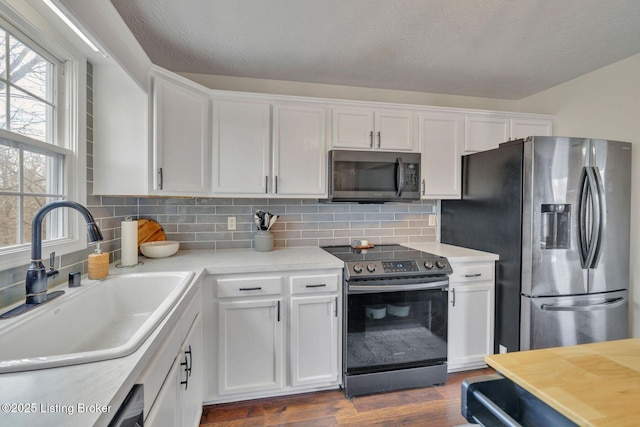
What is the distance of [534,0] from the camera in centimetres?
155

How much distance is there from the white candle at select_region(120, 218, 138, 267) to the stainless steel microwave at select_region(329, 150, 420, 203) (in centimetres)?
141

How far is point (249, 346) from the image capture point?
188cm

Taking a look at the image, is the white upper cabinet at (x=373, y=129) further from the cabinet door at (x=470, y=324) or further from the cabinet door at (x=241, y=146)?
the cabinet door at (x=470, y=324)

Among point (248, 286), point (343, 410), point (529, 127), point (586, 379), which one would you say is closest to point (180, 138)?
point (248, 286)

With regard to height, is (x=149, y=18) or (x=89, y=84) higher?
(x=149, y=18)

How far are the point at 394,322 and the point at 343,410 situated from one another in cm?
66

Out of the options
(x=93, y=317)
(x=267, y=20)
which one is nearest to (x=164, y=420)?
(x=93, y=317)

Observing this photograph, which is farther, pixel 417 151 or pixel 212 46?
pixel 417 151

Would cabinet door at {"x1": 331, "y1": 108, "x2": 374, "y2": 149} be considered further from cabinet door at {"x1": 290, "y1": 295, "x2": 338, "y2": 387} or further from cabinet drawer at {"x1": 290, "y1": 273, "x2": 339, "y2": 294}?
cabinet door at {"x1": 290, "y1": 295, "x2": 338, "y2": 387}

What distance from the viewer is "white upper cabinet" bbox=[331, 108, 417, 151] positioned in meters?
2.36

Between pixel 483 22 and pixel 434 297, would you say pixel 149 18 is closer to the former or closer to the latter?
pixel 483 22

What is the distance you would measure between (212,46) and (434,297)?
242 centimetres

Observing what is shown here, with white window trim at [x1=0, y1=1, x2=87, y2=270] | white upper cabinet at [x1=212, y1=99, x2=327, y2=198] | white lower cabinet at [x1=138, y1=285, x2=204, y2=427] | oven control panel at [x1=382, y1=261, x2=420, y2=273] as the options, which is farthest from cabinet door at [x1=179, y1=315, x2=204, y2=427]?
oven control panel at [x1=382, y1=261, x2=420, y2=273]

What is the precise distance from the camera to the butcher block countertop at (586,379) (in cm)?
64
